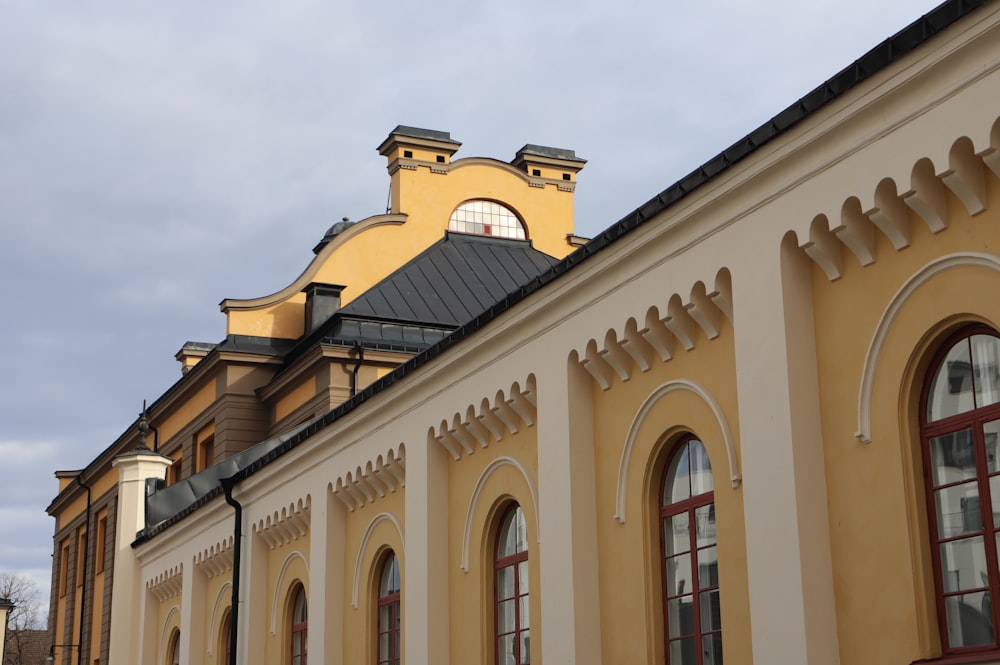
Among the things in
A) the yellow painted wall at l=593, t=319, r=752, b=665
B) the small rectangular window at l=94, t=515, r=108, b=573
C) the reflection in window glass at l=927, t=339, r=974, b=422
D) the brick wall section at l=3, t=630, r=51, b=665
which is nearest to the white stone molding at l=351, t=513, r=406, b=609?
the yellow painted wall at l=593, t=319, r=752, b=665

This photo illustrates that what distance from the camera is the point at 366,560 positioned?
63.8 feet

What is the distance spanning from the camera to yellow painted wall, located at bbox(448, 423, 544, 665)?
15.2 m

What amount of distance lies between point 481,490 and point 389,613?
339cm

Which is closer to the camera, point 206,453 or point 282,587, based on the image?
point 282,587

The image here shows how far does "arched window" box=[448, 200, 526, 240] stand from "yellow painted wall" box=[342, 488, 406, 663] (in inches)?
667

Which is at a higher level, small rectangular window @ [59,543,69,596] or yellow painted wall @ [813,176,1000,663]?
small rectangular window @ [59,543,69,596]

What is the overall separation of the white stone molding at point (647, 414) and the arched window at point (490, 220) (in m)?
23.0

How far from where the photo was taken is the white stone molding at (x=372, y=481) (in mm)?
18375

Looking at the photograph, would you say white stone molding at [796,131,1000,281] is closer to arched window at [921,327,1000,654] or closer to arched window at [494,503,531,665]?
arched window at [921,327,1000,654]

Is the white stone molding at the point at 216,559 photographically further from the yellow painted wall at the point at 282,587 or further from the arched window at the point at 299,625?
the arched window at the point at 299,625

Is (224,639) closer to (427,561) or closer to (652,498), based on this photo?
(427,561)

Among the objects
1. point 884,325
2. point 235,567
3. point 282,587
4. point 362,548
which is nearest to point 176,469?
point 235,567

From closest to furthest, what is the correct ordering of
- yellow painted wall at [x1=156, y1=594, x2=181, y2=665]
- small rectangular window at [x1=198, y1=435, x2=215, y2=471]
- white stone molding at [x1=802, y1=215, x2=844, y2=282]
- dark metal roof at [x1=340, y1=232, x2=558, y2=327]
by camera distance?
white stone molding at [x1=802, y1=215, x2=844, y2=282] < yellow painted wall at [x1=156, y1=594, x2=181, y2=665] < dark metal roof at [x1=340, y1=232, x2=558, y2=327] < small rectangular window at [x1=198, y1=435, x2=215, y2=471]

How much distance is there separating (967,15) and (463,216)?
27.2m
